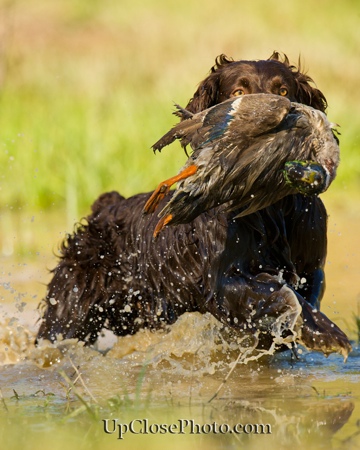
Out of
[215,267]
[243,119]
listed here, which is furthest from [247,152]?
[215,267]

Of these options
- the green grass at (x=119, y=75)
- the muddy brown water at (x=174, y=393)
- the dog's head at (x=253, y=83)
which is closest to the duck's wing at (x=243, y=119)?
the dog's head at (x=253, y=83)

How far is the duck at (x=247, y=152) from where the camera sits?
435cm

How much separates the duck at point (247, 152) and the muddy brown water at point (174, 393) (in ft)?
2.67

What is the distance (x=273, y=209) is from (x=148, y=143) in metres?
5.53

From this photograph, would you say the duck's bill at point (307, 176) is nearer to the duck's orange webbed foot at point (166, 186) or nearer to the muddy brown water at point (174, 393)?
the duck's orange webbed foot at point (166, 186)

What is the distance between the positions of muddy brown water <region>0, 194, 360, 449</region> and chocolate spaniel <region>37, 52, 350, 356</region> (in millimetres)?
177

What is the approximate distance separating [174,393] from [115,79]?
10496 mm

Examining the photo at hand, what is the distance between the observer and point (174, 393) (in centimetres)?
476

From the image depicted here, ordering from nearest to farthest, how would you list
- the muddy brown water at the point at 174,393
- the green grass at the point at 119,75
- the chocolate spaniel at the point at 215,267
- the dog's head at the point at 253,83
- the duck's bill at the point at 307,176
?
the muddy brown water at the point at 174,393 < the duck's bill at the point at 307,176 < the chocolate spaniel at the point at 215,267 < the dog's head at the point at 253,83 < the green grass at the point at 119,75

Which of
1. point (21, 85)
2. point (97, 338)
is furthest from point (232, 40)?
point (97, 338)

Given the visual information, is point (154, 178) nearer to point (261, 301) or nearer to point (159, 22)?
point (261, 301)

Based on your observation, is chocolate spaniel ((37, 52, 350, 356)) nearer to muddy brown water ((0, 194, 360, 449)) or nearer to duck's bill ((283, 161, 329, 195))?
muddy brown water ((0, 194, 360, 449))

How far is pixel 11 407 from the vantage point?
457 cm

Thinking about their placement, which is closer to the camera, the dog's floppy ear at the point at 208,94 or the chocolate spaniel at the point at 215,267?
the chocolate spaniel at the point at 215,267
